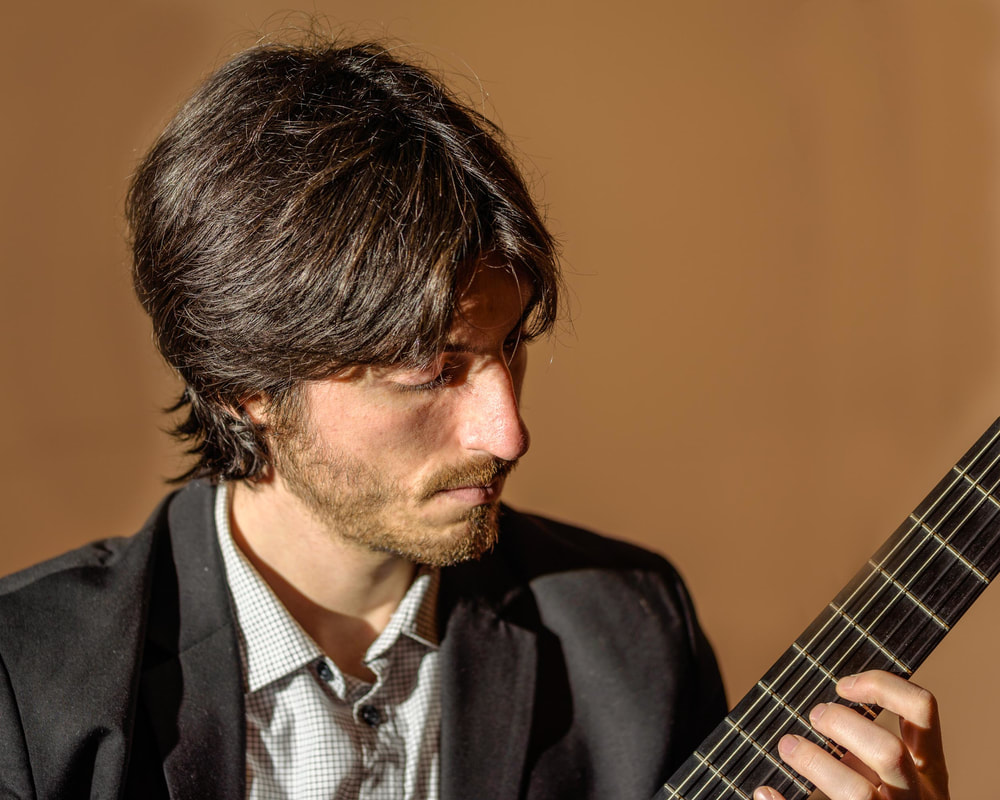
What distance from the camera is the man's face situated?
88 centimetres

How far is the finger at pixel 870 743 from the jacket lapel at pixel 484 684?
343 mm

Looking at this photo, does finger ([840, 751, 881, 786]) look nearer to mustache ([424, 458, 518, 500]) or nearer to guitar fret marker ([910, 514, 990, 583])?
guitar fret marker ([910, 514, 990, 583])

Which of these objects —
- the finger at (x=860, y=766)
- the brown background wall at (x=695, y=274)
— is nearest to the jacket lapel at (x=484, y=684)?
the finger at (x=860, y=766)

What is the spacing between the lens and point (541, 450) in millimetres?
1913

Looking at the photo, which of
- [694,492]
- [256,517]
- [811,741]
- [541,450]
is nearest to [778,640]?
[694,492]

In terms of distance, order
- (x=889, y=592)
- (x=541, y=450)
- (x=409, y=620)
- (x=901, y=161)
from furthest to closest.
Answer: (x=541, y=450), (x=901, y=161), (x=409, y=620), (x=889, y=592)

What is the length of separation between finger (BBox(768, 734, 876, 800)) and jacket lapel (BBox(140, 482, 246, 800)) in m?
0.54

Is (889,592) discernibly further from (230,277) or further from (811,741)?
(230,277)

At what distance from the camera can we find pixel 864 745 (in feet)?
2.68

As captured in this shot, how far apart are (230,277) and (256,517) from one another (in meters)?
0.30

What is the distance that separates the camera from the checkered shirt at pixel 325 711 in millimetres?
962

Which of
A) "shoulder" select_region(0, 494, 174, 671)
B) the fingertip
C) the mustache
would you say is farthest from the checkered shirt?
the fingertip

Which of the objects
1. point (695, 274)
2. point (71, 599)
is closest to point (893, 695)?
point (71, 599)

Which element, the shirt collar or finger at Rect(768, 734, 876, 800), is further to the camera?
the shirt collar
